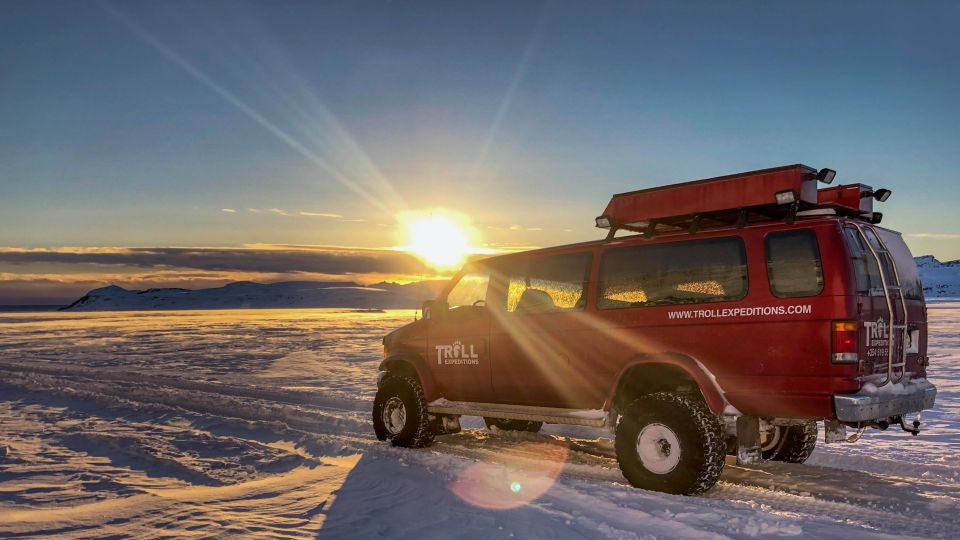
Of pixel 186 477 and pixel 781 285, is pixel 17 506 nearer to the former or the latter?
pixel 186 477

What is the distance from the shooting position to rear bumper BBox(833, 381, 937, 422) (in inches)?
206

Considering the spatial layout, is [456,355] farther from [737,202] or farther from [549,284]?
[737,202]

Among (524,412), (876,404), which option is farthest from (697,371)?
(524,412)

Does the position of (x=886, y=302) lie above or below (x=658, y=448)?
above

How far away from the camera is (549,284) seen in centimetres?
766

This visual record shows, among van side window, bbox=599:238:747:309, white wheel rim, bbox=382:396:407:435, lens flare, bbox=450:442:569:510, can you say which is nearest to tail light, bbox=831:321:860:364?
van side window, bbox=599:238:747:309

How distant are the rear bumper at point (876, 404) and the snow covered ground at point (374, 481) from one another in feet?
2.50

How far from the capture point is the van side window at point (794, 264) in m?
5.49

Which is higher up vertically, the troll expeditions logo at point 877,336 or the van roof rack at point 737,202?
the van roof rack at point 737,202

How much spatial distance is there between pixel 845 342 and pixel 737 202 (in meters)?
1.49

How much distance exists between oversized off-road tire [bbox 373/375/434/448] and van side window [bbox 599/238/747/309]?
111 inches

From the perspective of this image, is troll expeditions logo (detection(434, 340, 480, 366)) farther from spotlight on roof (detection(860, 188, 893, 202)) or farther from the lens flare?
spotlight on roof (detection(860, 188, 893, 202))

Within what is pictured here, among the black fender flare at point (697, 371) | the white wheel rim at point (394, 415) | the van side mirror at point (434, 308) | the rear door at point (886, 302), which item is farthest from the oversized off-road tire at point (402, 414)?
the rear door at point (886, 302)

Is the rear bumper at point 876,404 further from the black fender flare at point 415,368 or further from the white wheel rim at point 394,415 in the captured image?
the white wheel rim at point 394,415
